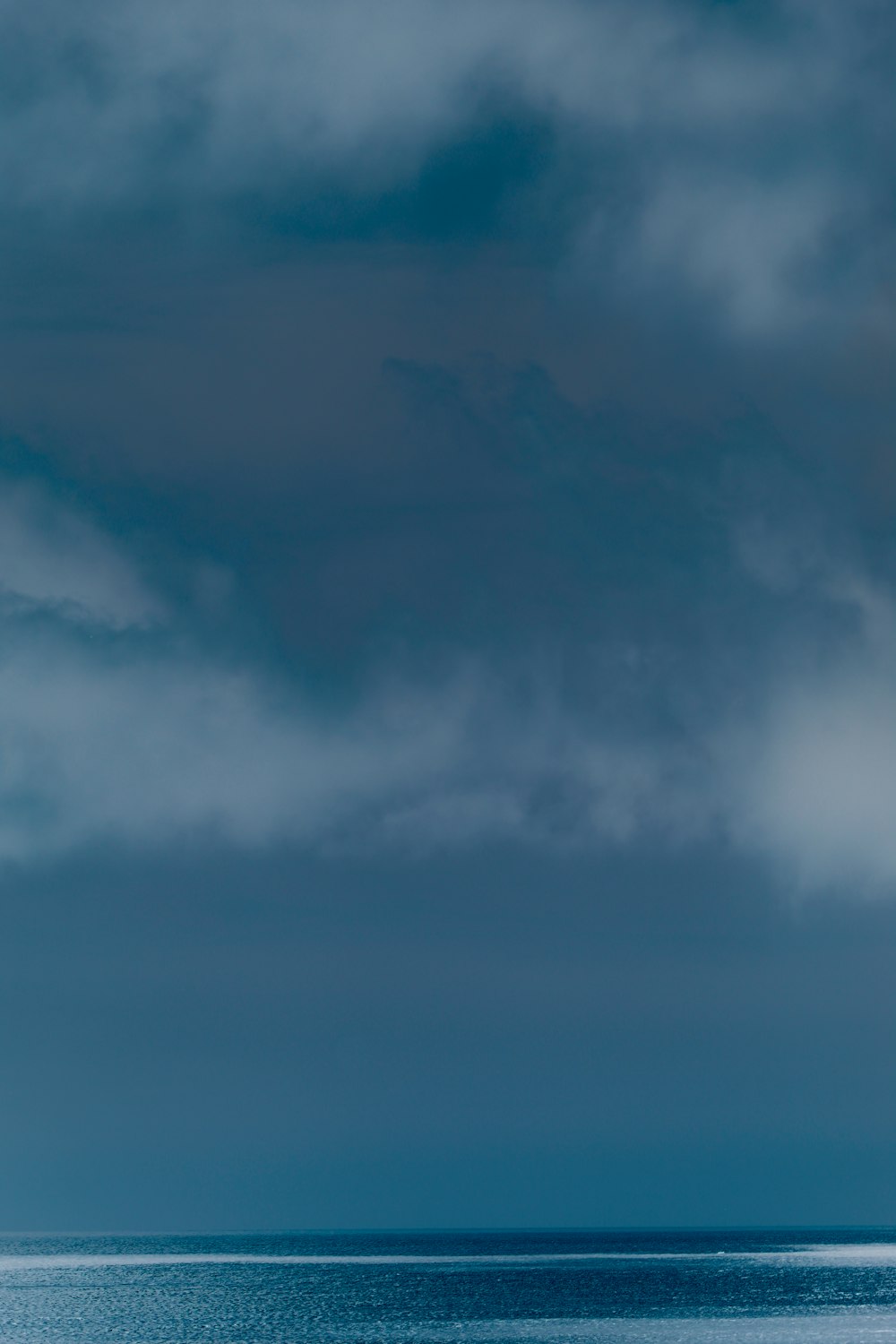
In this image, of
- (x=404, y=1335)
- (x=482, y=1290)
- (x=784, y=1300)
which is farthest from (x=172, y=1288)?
(x=404, y=1335)

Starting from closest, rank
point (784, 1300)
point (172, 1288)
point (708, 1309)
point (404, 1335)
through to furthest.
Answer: point (404, 1335) < point (708, 1309) < point (784, 1300) < point (172, 1288)

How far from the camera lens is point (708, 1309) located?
465ft

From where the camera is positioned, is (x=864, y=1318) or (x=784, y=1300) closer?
(x=864, y=1318)

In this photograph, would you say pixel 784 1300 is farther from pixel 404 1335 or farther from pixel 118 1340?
pixel 118 1340

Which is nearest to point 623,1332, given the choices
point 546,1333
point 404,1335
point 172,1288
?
point 546,1333

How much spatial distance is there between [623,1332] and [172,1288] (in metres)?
87.1

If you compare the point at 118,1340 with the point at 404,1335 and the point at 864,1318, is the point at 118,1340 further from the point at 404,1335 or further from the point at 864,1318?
the point at 864,1318

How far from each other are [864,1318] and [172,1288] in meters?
87.3

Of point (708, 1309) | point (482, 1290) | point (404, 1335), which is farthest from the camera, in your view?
point (482, 1290)

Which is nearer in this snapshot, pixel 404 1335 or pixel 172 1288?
pixel 404 1335

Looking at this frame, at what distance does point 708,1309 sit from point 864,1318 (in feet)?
47.7

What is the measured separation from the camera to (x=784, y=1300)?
15362 cm

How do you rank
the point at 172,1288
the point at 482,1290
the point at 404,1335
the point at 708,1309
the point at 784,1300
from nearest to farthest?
the point at 404,1335 < the point at 708,1309 < the point at 784,1300 < the point at 482,1290 < the point at 172,1288

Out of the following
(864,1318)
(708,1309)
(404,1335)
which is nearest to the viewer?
(404,1335)
